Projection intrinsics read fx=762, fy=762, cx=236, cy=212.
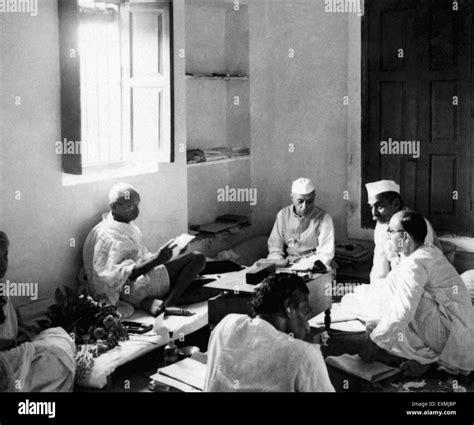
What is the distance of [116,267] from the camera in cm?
556

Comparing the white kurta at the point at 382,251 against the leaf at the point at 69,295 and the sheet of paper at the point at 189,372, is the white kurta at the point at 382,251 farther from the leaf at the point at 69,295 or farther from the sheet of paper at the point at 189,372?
the leaf at the point at 69,295

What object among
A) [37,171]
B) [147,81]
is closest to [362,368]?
[37,171]

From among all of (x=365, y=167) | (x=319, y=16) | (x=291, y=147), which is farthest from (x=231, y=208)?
(x=319, y=16)

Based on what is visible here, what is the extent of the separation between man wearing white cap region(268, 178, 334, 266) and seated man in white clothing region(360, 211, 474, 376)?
6.79 feet

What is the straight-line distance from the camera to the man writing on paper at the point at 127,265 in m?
5.53

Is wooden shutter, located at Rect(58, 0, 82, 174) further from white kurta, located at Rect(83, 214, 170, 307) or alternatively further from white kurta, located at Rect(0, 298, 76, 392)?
white kurta, located at Rect(0, 298, 76, 392)

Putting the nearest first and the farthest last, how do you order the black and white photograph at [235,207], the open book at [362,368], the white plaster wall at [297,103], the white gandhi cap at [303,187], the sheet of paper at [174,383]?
the black and white photograph at [235,207] → the sheet of paper at [174,383] → the open book at [362,368] → the white gandhi cap at [303,187] → the white plaster wall at [297,103]

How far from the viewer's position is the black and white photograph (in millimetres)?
3699

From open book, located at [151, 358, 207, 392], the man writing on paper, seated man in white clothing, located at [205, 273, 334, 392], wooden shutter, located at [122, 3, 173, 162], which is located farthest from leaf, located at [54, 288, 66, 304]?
seated man in white clothing, located at [205, 273, 334, 392]

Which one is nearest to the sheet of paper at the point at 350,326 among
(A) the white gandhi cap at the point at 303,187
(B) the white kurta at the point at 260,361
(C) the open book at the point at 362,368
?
(C) the open book at the point at 362,368

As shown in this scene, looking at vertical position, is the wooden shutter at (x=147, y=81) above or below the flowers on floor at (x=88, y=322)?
above
